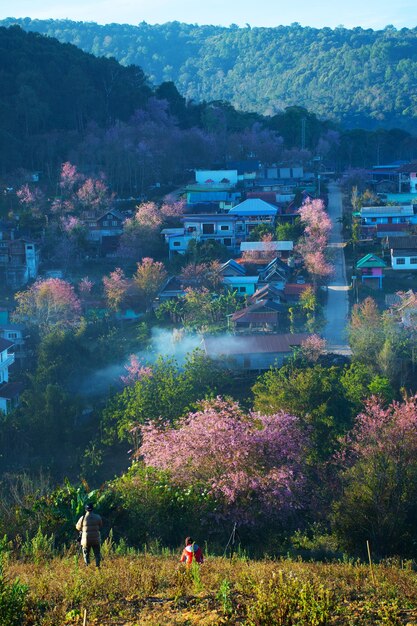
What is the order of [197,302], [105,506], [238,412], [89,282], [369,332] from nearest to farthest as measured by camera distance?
1. [105,506]
2. [238,412]
3. [369,332]
4. [197,302]
5. [89,282]

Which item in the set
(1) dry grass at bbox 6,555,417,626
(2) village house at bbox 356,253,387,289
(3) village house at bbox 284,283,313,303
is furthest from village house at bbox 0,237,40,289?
(1) dry grass at bbox 6,555,417,626

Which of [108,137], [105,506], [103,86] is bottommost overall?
[105,506]

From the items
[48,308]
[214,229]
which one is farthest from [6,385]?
[214,229]

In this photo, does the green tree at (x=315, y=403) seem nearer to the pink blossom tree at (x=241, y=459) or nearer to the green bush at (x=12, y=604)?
the pink blossom tree at (x=241, y=459)

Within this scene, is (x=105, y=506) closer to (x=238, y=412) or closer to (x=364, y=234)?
(x=238, y=412)

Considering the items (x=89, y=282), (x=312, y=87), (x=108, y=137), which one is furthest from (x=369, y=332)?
(x=312, y=87)

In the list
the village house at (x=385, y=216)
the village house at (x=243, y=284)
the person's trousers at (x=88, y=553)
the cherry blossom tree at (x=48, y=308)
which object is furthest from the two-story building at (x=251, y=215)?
the person's trousers at (x=88, y=553)

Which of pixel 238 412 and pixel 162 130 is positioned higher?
pixel 162 130

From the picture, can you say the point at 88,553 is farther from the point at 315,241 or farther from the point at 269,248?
the point at 315,241
